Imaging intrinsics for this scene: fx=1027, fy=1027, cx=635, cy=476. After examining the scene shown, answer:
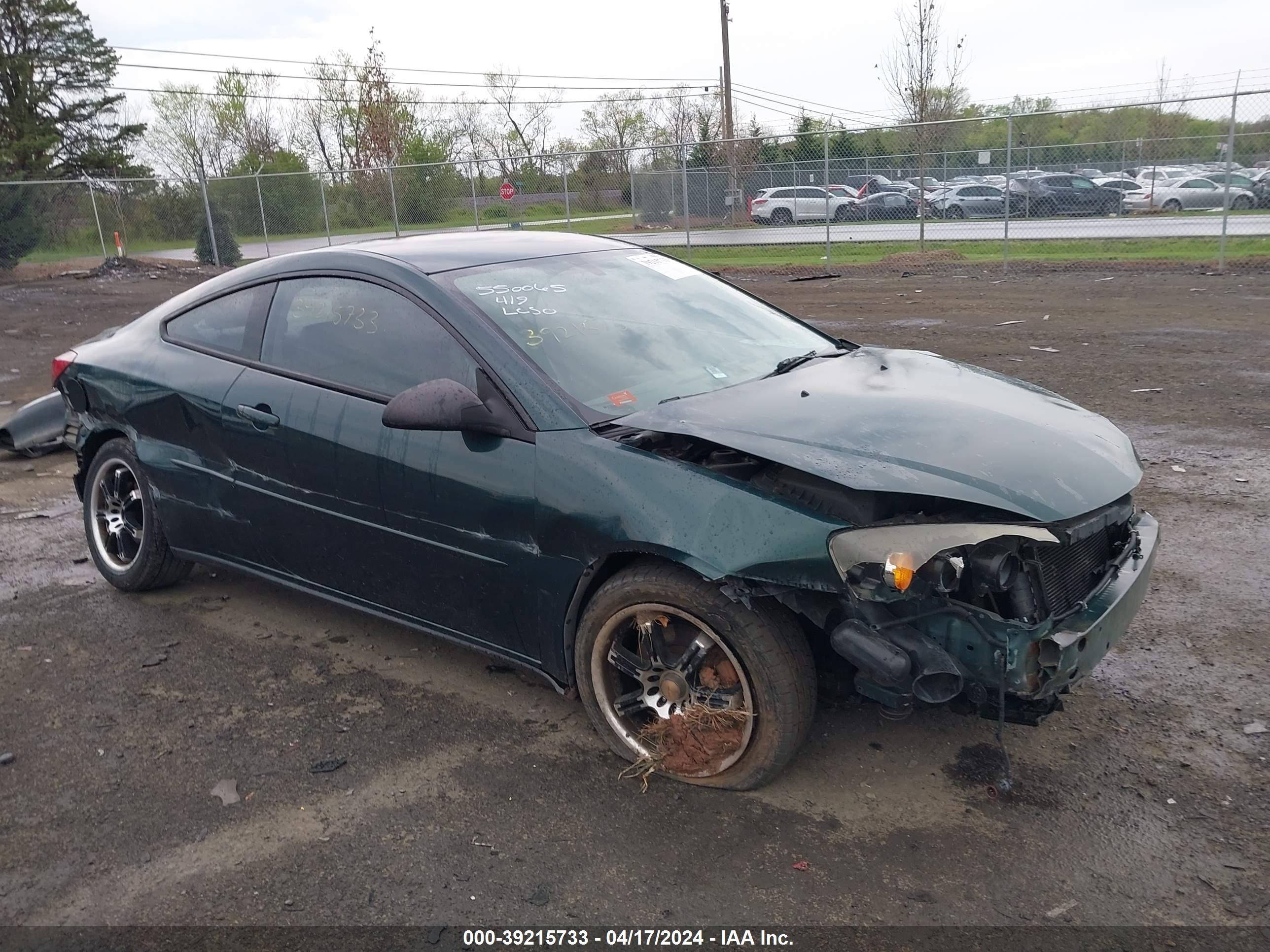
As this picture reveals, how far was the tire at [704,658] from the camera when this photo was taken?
3.03m

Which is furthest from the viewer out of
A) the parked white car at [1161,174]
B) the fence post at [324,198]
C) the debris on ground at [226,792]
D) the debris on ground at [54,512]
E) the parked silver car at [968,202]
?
the fence post at [324,198]

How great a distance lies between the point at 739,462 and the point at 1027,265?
16.2 metres

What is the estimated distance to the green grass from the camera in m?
17.4

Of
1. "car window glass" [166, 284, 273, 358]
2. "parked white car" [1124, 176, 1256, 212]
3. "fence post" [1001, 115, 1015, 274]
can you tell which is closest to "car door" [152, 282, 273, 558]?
"car window glass" [166, 284, 273, 358]

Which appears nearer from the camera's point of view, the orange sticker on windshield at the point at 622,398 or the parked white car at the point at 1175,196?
the orange sticker on windshield at the point at 622,398

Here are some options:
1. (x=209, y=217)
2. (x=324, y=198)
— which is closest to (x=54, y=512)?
(x=209, y=217)

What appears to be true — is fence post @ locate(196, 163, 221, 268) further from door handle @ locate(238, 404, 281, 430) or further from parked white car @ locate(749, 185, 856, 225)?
door handle @ locate(238, 404, 281, 430)

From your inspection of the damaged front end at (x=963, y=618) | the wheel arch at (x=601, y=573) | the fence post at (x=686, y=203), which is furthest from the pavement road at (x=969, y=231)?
the damaged front end at (x=963, y=618)

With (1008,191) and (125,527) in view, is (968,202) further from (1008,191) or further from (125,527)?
(125,527)

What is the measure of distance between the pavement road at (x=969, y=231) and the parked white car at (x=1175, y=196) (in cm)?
34

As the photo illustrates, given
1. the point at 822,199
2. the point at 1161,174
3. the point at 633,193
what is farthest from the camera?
the point at 633,193

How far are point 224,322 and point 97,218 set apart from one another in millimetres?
23985

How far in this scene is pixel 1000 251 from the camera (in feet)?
64.7

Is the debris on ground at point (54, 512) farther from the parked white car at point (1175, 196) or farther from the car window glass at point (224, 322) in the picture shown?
the parked white car at point (1175, 196)
